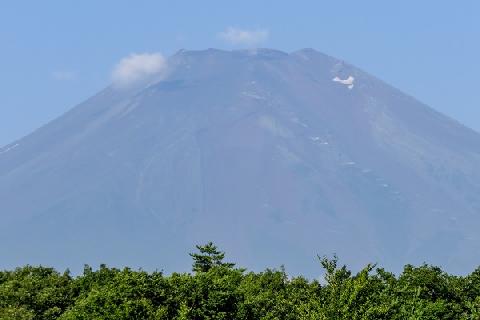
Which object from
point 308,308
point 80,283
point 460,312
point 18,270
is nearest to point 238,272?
point 80,283

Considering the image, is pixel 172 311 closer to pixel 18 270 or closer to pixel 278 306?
pixel 278 306

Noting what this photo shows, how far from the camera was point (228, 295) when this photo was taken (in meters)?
56.6

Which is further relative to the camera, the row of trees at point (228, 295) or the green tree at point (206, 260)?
the green tree at point (206, 260)

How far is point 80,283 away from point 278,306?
23.5 m

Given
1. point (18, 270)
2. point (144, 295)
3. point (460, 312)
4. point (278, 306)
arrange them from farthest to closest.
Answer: point (18, 270) < point (460, 312) < point (278, 306) < point (144, 295)

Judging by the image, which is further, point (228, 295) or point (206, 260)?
point (206, 260)

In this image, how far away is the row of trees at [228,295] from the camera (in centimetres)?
3769

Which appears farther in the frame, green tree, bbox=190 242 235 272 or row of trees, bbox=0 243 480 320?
green tree, bbox=190 242 235 272

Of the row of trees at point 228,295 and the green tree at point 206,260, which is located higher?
the green tree at point 206,260

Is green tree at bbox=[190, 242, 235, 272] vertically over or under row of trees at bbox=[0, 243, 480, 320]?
over

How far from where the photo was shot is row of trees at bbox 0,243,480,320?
37688mm

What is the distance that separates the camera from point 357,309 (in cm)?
3631

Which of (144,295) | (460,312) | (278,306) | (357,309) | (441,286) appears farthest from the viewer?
(441,286)

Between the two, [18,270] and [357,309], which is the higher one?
[18,270]
